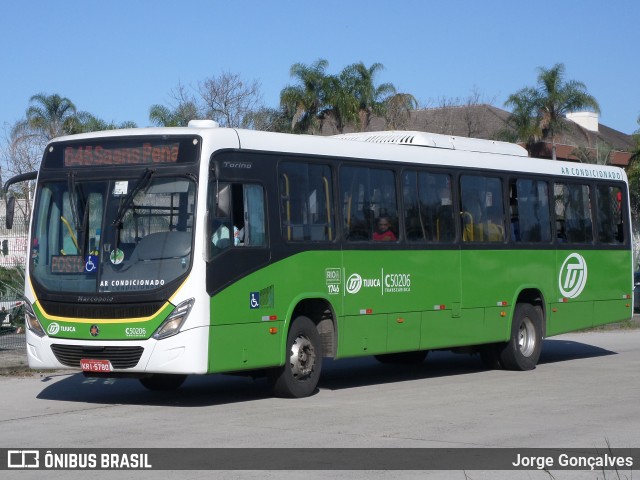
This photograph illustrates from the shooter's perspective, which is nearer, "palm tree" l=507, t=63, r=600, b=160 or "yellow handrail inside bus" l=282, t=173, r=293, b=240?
"yellow handrail inside bus" l=282, t=173, r=293, b=240

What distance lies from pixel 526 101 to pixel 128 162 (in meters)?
46.3

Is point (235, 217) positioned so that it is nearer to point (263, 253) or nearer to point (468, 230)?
point (263, 253)

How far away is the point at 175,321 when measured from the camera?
1282 centimetres

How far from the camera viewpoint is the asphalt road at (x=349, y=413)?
1081 centimetres

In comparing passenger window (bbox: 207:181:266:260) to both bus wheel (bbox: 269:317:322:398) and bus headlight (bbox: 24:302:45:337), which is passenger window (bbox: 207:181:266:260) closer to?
bus wheel (bbox: 269:317:322:398)

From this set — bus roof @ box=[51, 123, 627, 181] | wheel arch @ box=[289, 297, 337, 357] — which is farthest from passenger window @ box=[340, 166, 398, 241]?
wheel arch @ box=[289, 297, 337, 357]

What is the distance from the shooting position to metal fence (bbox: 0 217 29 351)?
70.7 ft

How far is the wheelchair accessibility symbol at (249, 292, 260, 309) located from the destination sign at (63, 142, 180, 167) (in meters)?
1.85

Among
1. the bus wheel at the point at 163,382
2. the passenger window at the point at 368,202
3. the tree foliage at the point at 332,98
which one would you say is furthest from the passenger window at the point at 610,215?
the tree foliage at the point at 332,98

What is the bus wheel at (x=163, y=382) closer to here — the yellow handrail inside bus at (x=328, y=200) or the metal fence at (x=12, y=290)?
the yellow handrail inside bus at (x=328, y=200)

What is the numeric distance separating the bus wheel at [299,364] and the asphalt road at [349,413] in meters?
0.23

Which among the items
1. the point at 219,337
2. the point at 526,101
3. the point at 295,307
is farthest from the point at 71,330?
the point at 526,101

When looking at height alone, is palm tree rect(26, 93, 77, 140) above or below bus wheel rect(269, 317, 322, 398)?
above

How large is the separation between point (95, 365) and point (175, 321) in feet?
3.76
